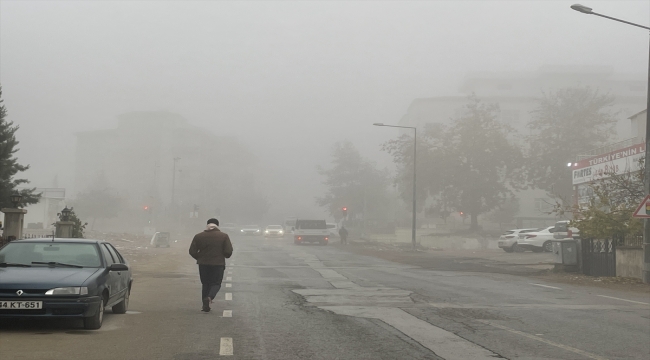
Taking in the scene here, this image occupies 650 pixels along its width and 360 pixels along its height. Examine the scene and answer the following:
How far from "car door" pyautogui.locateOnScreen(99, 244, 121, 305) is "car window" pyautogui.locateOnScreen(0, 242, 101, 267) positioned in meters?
0.24

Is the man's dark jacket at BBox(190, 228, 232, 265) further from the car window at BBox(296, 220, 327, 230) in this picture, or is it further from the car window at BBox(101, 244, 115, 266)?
the car window at BBox(296, 220, 327, 230)

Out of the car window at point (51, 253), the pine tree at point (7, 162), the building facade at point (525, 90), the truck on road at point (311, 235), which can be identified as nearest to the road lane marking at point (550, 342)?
the car window at point (51, 253)

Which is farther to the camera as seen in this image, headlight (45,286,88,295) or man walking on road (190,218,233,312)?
man walking on road (190,218,233,312)

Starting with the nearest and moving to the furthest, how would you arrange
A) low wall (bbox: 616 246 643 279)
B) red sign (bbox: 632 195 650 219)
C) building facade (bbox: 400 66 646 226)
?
1. red sign (bbox: 632 195 650 219)
2. low wall (bbox: 616 246 643 279)
3. building facade (bbox: 400 66 646 226)

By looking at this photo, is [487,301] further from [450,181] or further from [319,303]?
[450,181]

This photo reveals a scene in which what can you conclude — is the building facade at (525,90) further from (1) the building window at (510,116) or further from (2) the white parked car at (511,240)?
(2) the white parked car at (511,240)

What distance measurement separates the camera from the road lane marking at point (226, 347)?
7.91m

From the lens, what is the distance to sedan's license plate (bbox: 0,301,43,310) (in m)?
8.77

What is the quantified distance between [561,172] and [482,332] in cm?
5675

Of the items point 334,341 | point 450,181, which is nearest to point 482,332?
point 334,341

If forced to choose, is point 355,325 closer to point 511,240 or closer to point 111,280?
point 111,280

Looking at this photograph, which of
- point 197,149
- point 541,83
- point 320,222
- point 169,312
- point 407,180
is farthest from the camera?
point 197,149

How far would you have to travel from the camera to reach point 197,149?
14788 centimetres

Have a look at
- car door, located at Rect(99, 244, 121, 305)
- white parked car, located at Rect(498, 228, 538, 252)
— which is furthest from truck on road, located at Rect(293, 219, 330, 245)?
car door, located at Rect(99, 244, 121, 305)
